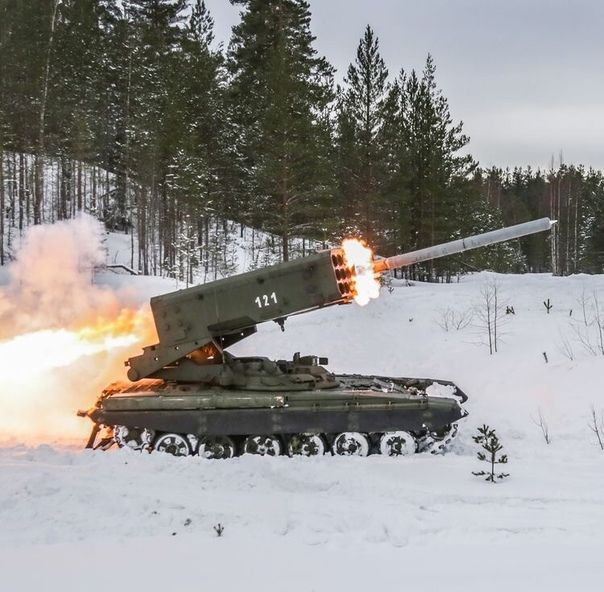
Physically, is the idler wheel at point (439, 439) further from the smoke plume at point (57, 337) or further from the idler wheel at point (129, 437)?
the smoke plume at point (57, 337)

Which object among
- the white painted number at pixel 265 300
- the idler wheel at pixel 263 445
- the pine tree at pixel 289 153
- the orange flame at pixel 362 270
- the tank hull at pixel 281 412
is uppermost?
the pine tree at pixel 289 153

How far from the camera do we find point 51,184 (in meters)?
42.0

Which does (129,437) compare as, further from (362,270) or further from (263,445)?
(362,270)

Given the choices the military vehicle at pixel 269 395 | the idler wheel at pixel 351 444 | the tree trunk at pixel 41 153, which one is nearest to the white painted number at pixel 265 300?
the military vehicle at pixel 269 395

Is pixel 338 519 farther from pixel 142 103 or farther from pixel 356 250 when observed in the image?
pixel 142 103

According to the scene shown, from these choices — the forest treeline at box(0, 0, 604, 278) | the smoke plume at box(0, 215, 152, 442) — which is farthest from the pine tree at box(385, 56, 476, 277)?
the smoke plume at box(0, 215, 152, 442)

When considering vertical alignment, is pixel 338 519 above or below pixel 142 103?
below

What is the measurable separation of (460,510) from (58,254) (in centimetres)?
1404

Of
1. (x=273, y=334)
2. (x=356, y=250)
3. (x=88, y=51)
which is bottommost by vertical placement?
(x=273, y=334)

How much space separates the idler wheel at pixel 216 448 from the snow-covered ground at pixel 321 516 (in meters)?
0.99

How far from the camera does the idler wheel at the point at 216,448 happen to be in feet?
34.8

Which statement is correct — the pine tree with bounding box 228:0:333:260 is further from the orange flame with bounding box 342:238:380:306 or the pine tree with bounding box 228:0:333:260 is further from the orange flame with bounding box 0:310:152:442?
the orange flame with bounding box 342:238:380:306

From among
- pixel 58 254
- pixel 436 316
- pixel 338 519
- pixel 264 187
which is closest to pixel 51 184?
pixel 264 187

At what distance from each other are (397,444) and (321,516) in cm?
362
